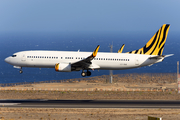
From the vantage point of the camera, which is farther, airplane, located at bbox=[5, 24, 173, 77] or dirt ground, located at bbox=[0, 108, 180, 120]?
airplane, located at bbox=[5, 24, 173, 77]

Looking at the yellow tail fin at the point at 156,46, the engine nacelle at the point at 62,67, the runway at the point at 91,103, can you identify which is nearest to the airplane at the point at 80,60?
the engine nacelle at the point at 62,67

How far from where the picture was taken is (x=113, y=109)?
4762cm

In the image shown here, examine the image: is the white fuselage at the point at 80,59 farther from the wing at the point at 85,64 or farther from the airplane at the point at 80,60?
the wing at the point at 85,64

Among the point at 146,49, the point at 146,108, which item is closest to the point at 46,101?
the point at 146,108

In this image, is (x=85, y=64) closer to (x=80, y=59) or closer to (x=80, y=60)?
(x=80, y=60)

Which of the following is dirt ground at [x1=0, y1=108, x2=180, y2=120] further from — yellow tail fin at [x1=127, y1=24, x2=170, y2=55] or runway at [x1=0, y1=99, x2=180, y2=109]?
yellow tail fin at [x1=127, y1=24, x2=170, y2=55]

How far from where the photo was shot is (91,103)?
52750mm

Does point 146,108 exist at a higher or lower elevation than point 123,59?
lower

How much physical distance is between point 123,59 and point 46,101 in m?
23.4

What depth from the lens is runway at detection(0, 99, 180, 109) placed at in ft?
165

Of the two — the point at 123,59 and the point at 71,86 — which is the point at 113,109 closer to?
the point at 123,59

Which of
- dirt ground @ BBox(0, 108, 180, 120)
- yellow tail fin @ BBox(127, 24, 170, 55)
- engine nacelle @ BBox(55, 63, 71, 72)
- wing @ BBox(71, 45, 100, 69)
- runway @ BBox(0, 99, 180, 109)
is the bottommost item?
dirt ground @ BBox(0, 108, 180, 120)

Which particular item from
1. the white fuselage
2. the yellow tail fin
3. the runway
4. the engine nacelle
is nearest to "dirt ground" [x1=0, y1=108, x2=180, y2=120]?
the runway

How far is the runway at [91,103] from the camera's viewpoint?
5022 cm
